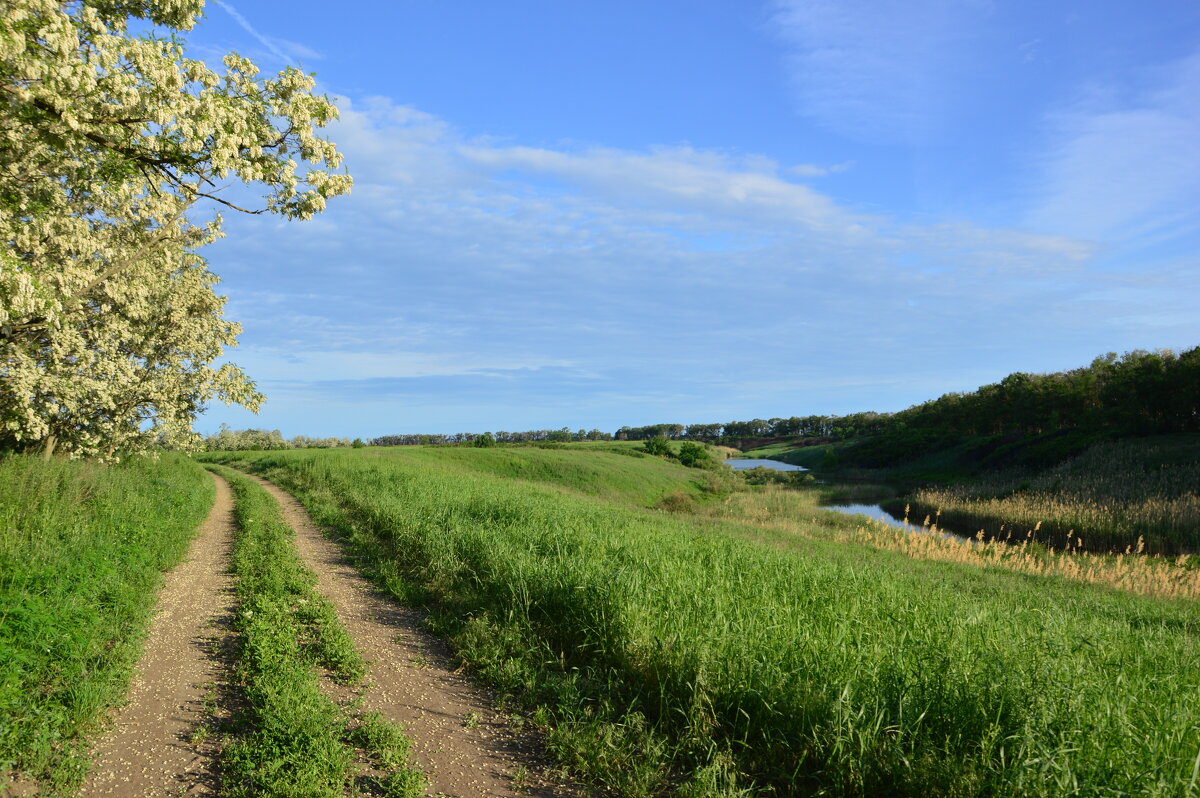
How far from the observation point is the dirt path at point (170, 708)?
4473 mm

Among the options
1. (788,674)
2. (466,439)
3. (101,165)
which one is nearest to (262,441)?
(466,439)

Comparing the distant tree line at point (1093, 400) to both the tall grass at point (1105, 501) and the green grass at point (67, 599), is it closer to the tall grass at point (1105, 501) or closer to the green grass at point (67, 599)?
the tall grass at point (1105, 501)

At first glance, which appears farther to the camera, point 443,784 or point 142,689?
point 142,689

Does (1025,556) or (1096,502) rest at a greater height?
(1096,502)

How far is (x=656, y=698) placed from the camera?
18.2 feet

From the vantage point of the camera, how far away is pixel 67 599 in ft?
23.3

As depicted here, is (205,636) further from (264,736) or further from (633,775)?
(633,775)

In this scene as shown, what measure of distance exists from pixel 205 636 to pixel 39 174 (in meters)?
8.43

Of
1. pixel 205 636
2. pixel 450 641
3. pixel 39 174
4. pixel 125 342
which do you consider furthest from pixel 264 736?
pixel 125 342

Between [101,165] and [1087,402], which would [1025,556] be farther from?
[1087,402]

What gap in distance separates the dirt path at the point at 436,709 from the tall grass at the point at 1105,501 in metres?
23.4

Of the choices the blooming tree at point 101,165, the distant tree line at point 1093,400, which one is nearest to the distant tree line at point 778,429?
the distant tree line at point 1093,400

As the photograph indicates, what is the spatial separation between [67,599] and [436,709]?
4984mm

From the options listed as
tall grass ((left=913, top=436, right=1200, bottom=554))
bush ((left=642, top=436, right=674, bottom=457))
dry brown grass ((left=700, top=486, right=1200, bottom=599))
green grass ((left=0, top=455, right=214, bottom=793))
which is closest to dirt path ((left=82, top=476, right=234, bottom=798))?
green grass ((left=0, top=455, right=214, bottom=793))
